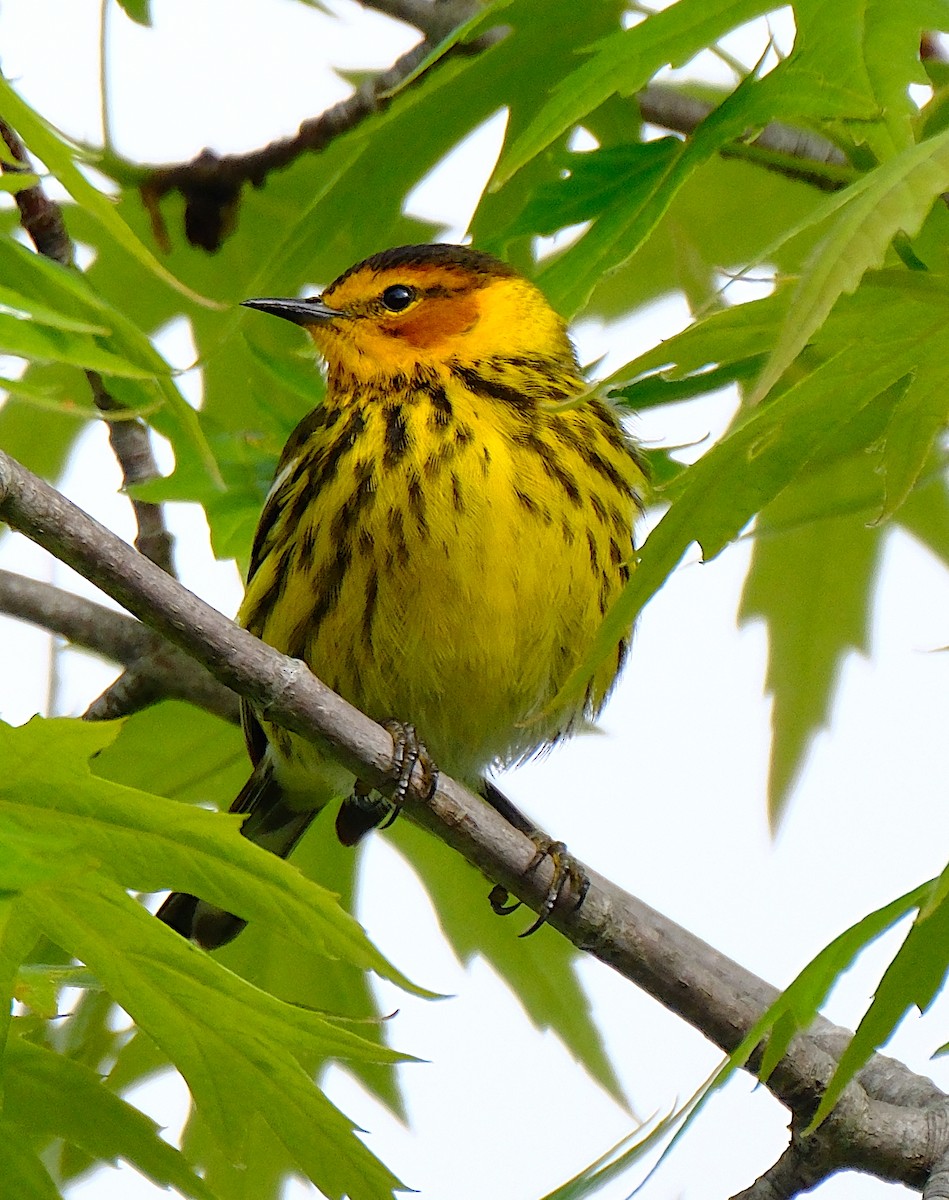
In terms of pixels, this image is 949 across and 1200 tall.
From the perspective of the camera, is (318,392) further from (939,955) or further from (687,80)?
(939,955)

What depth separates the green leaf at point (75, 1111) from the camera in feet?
6.60

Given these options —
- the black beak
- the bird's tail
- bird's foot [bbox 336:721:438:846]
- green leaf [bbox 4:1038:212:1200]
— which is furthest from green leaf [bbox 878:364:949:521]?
the bird's tail

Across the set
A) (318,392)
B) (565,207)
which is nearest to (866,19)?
Answer: (565,207)

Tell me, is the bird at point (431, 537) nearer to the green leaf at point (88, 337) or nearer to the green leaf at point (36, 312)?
the green leaf at point (88, 337)

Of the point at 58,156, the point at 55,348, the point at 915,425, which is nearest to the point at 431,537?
the point at 55,348

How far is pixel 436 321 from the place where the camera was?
342cm

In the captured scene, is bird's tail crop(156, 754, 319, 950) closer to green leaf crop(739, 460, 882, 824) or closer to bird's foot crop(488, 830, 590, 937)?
bird's foot crop(488, 830, 590, 937)

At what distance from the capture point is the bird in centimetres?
291

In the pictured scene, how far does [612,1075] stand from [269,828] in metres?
0.95

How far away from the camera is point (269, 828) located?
3520 mm

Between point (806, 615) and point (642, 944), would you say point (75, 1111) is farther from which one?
point (806, 615)

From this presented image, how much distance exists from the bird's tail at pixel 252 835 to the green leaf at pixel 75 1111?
1.09m

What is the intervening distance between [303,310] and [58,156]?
1441 millimetres

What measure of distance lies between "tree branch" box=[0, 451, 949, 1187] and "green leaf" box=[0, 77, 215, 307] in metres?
0.46
